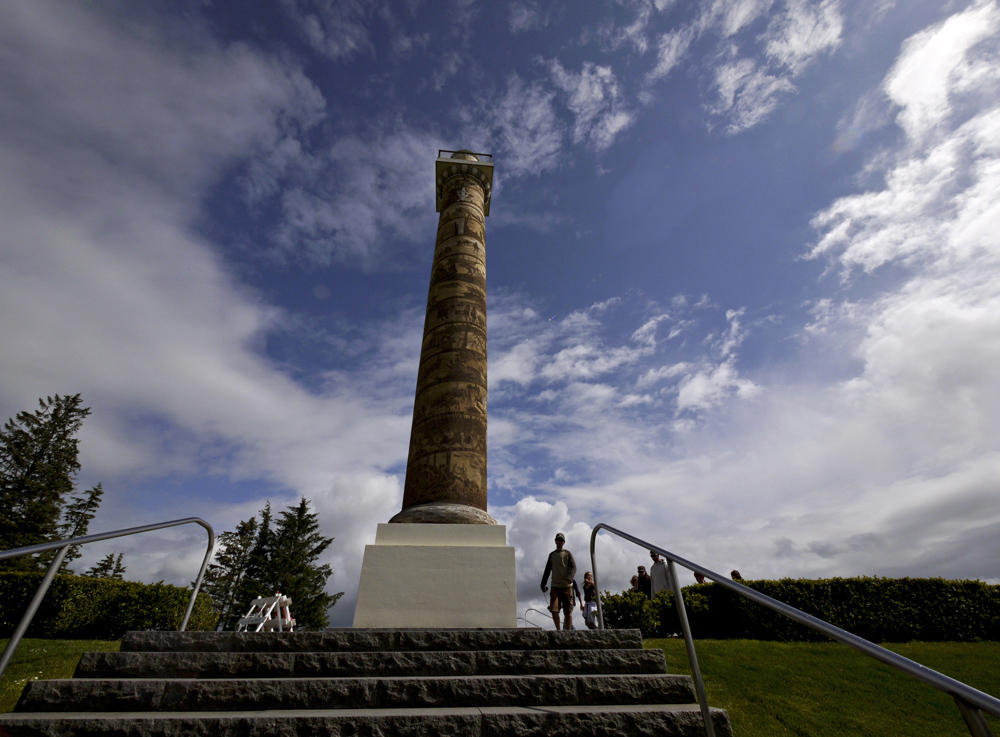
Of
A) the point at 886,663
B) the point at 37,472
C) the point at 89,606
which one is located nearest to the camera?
the point at 886,663

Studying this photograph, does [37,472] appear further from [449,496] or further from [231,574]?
[449,496]

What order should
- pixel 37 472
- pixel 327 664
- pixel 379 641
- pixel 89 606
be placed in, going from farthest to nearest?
pixel 37 472 → pixel 89 606 → pixel 379 641 → pixel 327 664

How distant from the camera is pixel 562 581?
7.99 metres

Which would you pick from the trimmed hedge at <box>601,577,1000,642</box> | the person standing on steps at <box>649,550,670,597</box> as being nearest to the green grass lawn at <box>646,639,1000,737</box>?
the person standing on steps at <box>649,550,670,597</box>

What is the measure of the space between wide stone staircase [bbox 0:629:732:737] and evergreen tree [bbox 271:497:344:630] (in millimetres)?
25417

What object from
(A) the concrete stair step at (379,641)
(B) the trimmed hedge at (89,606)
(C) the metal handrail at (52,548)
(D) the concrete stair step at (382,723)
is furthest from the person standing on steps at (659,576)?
(B) the trimmed hedge at (89,606)

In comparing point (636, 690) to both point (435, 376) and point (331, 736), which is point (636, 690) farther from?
point (435, 376)

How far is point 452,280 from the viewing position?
8.90 metres

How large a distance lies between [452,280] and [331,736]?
7.10m

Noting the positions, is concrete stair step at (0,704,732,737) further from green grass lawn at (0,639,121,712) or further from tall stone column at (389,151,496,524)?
green grass lawn at (0,639,121,712)

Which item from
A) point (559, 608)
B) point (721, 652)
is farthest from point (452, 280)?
point (721, 652)

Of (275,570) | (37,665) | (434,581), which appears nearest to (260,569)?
(275,570)

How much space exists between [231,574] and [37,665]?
26.5 meters

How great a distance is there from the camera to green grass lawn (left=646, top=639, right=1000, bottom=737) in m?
5.48
